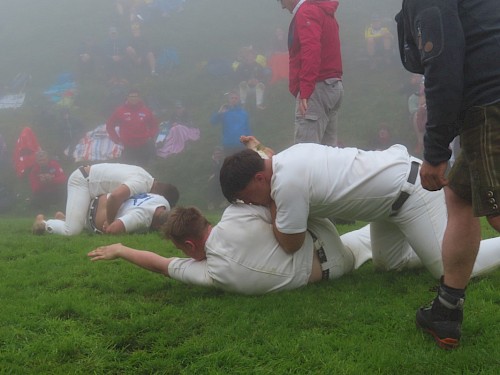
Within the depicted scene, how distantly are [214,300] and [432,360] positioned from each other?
173cm

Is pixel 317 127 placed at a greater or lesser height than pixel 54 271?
greater

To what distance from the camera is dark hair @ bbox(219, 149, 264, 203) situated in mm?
4020

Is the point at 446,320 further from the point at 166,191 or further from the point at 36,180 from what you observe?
the point at 36,180

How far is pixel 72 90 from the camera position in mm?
21500

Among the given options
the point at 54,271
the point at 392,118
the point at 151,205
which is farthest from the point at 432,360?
the point at 392,118

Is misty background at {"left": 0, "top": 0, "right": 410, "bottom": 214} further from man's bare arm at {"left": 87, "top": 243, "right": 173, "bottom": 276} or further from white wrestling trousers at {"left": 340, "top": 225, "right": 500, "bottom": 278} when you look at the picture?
man's bare arm at {"left": 87, "top": 243, "right": 173, "bottom": 276}

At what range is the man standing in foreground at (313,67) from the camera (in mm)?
6820

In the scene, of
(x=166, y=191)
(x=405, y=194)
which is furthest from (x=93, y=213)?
(x=405, y=194)

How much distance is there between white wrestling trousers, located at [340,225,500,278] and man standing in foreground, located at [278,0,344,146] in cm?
206

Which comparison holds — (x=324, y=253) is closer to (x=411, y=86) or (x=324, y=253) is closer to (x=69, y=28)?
(x=411, y=86)

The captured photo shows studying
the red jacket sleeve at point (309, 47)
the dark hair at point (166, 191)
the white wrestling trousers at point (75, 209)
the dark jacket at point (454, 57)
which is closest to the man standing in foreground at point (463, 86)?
the dark jacket at point (454, 57)

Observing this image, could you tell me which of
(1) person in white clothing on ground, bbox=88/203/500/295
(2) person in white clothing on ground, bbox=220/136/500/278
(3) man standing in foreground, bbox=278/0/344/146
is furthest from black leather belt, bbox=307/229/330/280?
(3) man standing in foreground, bbox=278/0/344/146

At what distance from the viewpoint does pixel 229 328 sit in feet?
11.9

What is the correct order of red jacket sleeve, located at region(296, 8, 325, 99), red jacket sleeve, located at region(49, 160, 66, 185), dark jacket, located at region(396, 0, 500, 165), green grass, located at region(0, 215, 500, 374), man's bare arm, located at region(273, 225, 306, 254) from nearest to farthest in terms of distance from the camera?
1. dark jacket, located at region(396, 0, 500, 165)
2. green grass, located at region(0, 215, 500, 374)
3. man's bare arm, located at region(273, 225, 306, 254)
4. red jacket sleeve, located at region(296, 8, 325, 99)
5. red jacket sleeve, located at region(49, 160, 66, 185)
